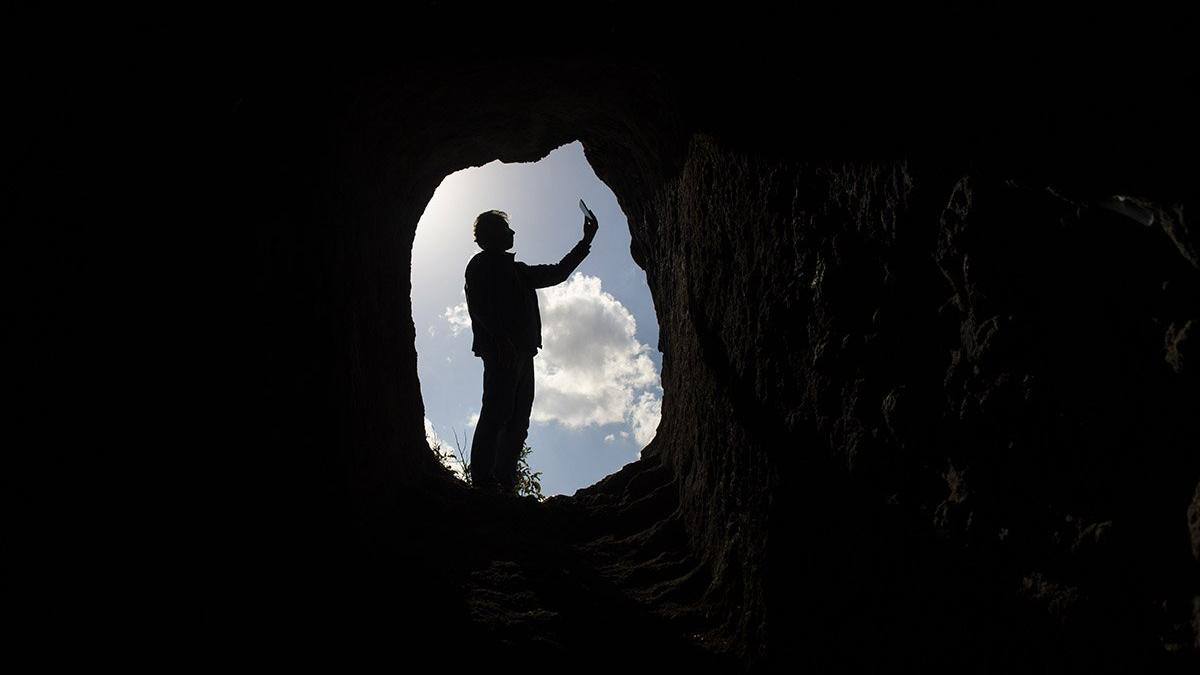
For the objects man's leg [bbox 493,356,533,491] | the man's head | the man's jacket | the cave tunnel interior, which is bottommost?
the cave tunnel interior

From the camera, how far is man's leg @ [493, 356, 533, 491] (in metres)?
4.75

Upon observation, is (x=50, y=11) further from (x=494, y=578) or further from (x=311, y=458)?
(x=494, y=578)

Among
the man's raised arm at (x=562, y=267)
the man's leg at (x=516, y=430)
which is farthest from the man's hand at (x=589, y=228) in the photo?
the man's leg at (x=516, y=430)

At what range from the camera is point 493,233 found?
495cm

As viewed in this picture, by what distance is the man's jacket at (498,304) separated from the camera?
478cm

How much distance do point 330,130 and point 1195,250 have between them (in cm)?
247

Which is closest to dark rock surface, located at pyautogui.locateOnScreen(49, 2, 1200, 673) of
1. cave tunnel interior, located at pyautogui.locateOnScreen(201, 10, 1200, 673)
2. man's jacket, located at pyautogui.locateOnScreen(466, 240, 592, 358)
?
cave tunnel interior, located at pyautogui.locateOnScreen(201, 10, 1200, 673)

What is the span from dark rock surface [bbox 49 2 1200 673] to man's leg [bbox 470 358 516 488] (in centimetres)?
106

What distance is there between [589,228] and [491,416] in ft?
5.17

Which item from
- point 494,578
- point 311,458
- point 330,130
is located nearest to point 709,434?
point 494,578

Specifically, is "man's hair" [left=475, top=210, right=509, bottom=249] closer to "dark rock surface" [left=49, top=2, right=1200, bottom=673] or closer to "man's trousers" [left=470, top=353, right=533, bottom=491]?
"man's trousers" [left=470, top=353, right=533, bottom=491]

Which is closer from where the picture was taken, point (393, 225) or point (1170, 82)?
point (1170, 82)

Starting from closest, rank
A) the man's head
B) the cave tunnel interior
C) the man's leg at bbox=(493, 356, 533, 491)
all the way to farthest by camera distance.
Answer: the cave tunnel interior < the man's leg at bbox=(493, 356, 533, 491) < the man's head

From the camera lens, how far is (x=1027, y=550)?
3.70 ft
